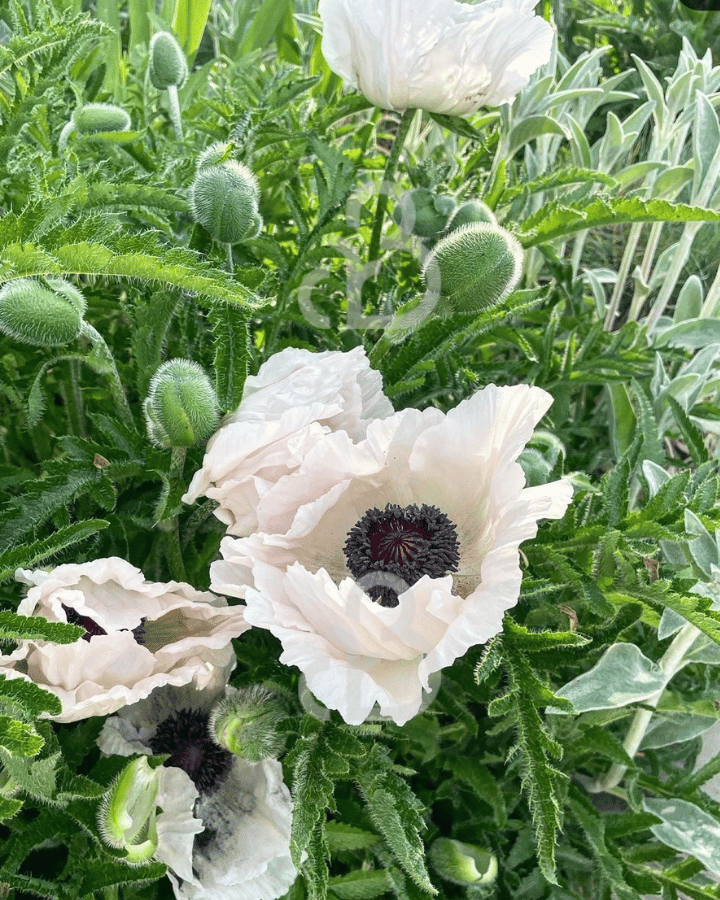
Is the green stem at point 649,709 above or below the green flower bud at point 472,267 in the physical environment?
below

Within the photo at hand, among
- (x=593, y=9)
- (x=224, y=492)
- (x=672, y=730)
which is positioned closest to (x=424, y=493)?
(x=224, y=492)

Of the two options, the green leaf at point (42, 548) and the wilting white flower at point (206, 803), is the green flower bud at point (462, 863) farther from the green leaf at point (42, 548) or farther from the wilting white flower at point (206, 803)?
the green leaf at point (42, 548)

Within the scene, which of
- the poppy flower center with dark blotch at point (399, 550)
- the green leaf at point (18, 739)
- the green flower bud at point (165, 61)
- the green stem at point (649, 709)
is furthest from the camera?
the green flower bud at point (165, 61)

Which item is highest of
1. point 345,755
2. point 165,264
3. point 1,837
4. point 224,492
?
point 165,264

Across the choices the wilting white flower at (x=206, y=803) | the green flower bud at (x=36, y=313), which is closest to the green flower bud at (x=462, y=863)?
the wilting white flower at (x=206, y=803)

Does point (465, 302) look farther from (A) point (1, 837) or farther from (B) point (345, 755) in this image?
(A) point (1, 837)

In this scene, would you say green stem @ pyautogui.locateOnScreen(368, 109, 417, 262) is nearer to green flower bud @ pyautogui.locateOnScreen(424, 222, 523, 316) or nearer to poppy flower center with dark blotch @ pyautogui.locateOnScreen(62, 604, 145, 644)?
green flower bud @ pyautogui.locateOnScreen(424, 222, 523, 316)

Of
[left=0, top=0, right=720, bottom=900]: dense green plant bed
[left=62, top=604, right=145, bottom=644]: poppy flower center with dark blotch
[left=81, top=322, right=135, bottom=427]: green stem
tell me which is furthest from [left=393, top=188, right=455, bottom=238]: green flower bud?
[left=62, top=604, right=145, bottom=644]: poppy flower center with dark blotch
